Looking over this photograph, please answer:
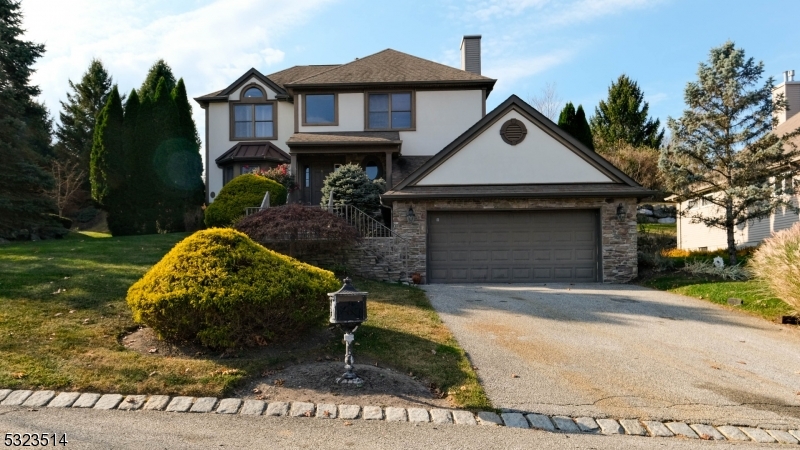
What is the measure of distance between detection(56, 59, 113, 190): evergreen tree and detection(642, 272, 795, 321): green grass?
34.0m

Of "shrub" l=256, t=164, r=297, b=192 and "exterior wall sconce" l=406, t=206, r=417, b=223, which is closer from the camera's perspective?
"exterior wall sconce" l=406, t=206, r=417, b=223

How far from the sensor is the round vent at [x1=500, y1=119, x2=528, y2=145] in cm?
1452

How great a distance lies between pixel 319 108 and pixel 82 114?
23.6m

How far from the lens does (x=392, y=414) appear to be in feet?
15.8

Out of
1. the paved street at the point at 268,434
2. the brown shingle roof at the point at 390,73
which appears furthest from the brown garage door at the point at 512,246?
the paved street at the point at 268,434

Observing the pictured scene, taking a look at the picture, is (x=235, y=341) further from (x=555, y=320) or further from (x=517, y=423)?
(x=555, y=320)

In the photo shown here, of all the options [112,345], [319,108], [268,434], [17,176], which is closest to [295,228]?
[112,345]

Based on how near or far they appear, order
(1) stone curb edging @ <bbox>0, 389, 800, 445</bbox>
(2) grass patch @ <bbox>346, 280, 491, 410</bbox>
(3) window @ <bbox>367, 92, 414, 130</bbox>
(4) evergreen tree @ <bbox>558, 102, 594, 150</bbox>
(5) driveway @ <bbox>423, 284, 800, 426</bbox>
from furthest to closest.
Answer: (4) evergreen tree @ <bbox>558, 102, 594, 150</bbox> → (3) window @ <bbox>367, 92, 414, 130</bbox> → (2) grass patch @ <bbox>346, 280, 491, 410</bbox> → (5) driveway @ <bbox>423, 284, 800, 426</bbox> → (1) stone curb edging @ <bbox>0, 389, 800, 445</bbox>

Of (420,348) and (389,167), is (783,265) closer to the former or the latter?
(420,348)

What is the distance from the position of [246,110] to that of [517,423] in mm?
19515

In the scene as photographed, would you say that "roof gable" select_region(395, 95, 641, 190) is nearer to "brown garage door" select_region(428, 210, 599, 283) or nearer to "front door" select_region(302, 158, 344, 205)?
"brown garage door" select_region(428, 210, 599, 283)

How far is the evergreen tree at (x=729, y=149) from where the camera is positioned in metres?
14.0

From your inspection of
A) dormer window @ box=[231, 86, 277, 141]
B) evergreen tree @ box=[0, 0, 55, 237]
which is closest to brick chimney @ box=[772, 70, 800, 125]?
dormer window @ box=[231, 86, 277, 141]

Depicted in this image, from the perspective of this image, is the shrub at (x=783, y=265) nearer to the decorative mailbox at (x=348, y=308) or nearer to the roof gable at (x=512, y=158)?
the roof gable at (x=512, y=158)
